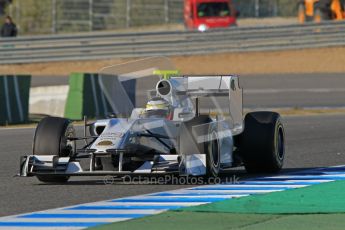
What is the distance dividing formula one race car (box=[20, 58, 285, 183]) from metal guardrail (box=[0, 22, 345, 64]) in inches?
995

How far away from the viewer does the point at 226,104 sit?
12.9m

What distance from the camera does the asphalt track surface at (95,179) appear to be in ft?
33.4

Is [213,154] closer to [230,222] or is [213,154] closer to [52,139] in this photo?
[52,139]

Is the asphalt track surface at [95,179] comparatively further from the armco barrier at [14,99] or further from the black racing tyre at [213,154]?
the armco barrier at [14,99]

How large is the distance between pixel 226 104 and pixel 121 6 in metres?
42.6

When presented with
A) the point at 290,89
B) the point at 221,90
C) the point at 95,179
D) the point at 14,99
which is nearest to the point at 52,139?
the point at 95,179

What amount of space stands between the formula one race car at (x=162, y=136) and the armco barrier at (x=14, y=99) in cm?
924

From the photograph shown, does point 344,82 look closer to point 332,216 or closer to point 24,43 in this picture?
point 24,43

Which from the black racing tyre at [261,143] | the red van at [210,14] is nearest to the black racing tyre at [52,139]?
the black racing tyre at [261,143]

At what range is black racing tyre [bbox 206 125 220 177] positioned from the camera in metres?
11.3

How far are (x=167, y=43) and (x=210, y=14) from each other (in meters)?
9.65

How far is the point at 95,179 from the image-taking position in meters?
12.2

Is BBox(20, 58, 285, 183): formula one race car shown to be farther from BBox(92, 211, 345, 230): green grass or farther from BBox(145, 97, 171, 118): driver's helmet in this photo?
BBox(92, 211, 345, 230): green grass

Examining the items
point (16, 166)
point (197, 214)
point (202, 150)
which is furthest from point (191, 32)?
point (197, 214)
